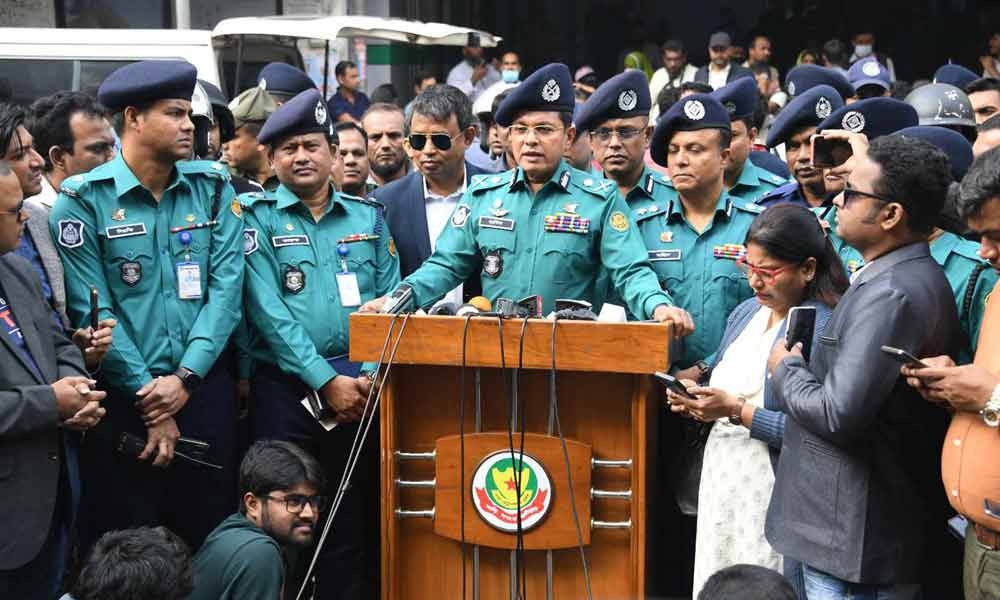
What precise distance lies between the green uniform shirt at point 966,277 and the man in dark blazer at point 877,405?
41 cm

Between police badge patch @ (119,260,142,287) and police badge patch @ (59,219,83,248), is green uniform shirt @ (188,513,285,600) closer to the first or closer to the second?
police badge patch @ (119,260,142,287)

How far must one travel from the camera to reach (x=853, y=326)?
3.44 m

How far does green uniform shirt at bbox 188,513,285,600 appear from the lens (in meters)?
4.17

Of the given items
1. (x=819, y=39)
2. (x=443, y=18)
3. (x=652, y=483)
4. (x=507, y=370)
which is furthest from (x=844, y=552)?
(x=443, y=18)

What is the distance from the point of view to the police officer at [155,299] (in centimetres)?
458

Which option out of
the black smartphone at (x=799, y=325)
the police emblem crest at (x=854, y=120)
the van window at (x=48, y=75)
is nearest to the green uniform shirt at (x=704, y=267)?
the police emblem crest at (x=854, y=120)

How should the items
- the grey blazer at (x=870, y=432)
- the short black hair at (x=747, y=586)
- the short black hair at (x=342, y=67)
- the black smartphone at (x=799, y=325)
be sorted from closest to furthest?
the short black hair at (x=747, y=586) < the grey blazer at (x=870, y=432) < the black smartphone at (x=799, y=325) < the short black hair at (x=342, y=67)

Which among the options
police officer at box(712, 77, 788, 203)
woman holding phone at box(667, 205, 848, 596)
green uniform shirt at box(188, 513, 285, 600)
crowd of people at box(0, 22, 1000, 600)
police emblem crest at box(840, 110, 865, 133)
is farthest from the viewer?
police officer at box(712, 77, 788, 203)

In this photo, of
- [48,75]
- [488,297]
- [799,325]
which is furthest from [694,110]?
[48,75]

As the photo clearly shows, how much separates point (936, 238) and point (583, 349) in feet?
3.99

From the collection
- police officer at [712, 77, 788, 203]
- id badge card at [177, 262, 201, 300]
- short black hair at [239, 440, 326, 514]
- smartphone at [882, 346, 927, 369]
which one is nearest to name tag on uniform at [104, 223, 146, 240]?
id badge card at [177, 262, 201, 300]

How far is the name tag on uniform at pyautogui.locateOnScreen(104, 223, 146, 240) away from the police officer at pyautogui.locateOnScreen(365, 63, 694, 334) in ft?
3.25

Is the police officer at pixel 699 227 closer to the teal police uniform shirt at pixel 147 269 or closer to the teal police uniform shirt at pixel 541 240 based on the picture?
the teal police uniform shirt at pixel 541 240

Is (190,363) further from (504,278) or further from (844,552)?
(844,552)
